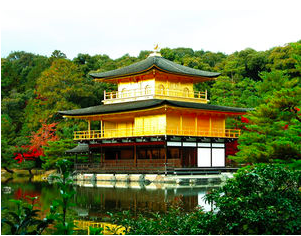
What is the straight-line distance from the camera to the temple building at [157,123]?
3297cm

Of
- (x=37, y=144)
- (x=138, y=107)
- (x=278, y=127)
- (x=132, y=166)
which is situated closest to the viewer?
(x=278, y=127)

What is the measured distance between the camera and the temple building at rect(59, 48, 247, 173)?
108 ft

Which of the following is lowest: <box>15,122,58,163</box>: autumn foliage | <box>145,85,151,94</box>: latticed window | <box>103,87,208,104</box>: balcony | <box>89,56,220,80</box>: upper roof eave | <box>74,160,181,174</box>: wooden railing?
<box>74,160,181,174</box>: wooden railing

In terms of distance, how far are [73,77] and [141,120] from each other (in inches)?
806

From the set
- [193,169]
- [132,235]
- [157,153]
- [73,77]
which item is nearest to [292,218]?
[132,235]

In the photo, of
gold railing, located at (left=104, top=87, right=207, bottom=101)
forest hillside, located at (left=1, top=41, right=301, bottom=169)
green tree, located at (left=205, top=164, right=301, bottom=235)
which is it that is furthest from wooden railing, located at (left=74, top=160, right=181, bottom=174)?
green tree, located at (left=205, top=164, right=301, bottom=235)

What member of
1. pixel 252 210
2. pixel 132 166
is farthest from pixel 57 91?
pixel 252 210

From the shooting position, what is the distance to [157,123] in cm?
3419

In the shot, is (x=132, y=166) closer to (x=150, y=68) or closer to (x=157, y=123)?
(x=157, y=123)

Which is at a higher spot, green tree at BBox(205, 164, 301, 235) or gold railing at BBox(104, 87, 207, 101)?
gold railing at BBox(104, 87, 207, 101)

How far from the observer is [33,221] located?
591cm

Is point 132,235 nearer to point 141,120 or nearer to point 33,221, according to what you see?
point 33,221

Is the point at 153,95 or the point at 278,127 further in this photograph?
the point at 153,95

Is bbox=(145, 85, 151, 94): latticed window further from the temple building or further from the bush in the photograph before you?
the bush
